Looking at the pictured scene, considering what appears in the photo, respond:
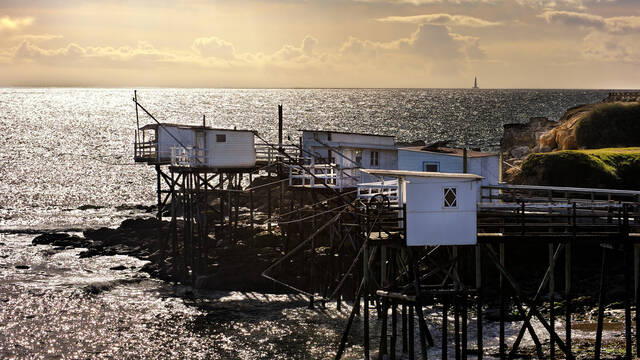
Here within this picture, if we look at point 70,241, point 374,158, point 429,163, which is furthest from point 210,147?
point 70,241

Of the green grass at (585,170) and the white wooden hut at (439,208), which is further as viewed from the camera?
the green grass at (585,170)

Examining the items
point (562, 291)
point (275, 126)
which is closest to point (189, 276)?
point (562, 291)

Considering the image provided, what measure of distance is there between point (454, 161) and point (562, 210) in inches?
305

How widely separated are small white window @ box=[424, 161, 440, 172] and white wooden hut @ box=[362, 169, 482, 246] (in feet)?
47.7

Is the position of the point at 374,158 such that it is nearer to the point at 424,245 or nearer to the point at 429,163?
the point at 429,163

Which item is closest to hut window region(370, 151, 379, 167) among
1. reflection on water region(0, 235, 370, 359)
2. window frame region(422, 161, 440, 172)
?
window frame region(422, 161, 440, 172)

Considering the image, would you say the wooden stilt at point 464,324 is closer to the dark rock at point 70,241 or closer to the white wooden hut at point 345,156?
the white wooden hut at point 345,156

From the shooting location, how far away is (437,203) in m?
27.4

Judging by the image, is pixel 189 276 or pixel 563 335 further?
pixel 189 276

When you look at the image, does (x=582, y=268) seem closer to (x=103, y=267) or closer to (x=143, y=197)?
(x=103, y=267)

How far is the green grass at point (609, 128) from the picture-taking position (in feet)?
199

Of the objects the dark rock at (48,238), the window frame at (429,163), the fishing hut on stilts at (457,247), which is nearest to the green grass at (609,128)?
the window frame at (429,163)

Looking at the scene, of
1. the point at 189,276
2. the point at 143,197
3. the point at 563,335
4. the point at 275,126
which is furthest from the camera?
the point at 275,126

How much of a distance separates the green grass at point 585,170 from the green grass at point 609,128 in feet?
50.6
